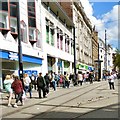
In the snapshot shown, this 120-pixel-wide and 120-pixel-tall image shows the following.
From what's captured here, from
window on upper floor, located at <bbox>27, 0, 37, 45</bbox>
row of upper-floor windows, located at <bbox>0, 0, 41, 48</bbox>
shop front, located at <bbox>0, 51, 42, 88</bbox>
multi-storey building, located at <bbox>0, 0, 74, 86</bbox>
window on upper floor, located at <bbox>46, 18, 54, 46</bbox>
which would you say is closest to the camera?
shop front, located at <bbox>0, 51, 42, 88</bbox>

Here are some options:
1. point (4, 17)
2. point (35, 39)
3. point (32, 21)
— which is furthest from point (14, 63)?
point (32, 21)

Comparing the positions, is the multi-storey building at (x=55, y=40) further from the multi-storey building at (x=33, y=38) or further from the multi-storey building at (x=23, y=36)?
the multi-storey building at (x=23, y=36)

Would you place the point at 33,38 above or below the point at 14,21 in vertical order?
below

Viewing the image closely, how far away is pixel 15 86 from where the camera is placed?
16.7 metres

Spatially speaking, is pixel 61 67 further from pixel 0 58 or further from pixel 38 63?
pixel 0 58

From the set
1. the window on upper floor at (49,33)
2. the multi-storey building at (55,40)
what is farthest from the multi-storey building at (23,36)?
the window on upper floor at (49,33)

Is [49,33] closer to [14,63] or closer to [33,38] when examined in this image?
[33,38]

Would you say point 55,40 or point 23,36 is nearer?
point 23,36

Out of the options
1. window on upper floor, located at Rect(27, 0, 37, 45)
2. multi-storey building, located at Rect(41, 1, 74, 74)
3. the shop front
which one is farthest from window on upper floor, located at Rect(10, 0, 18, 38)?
multi-storey building, located at Rect(41, 1, 74, 74)

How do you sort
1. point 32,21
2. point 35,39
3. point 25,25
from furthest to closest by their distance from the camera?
1. point 35,39
2. point 32,21
3. point 25,25

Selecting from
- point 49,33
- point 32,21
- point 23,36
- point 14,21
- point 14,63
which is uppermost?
point 32,21

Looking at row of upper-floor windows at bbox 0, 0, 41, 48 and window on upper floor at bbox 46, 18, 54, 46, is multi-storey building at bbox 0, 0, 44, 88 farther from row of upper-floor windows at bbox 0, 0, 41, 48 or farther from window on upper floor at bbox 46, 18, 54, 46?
window on upper floor at bbox 46, 18, 54, 46

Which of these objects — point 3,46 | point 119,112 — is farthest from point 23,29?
point 119,112

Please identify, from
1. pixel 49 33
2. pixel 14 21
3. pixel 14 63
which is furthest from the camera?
pixel 49 33
